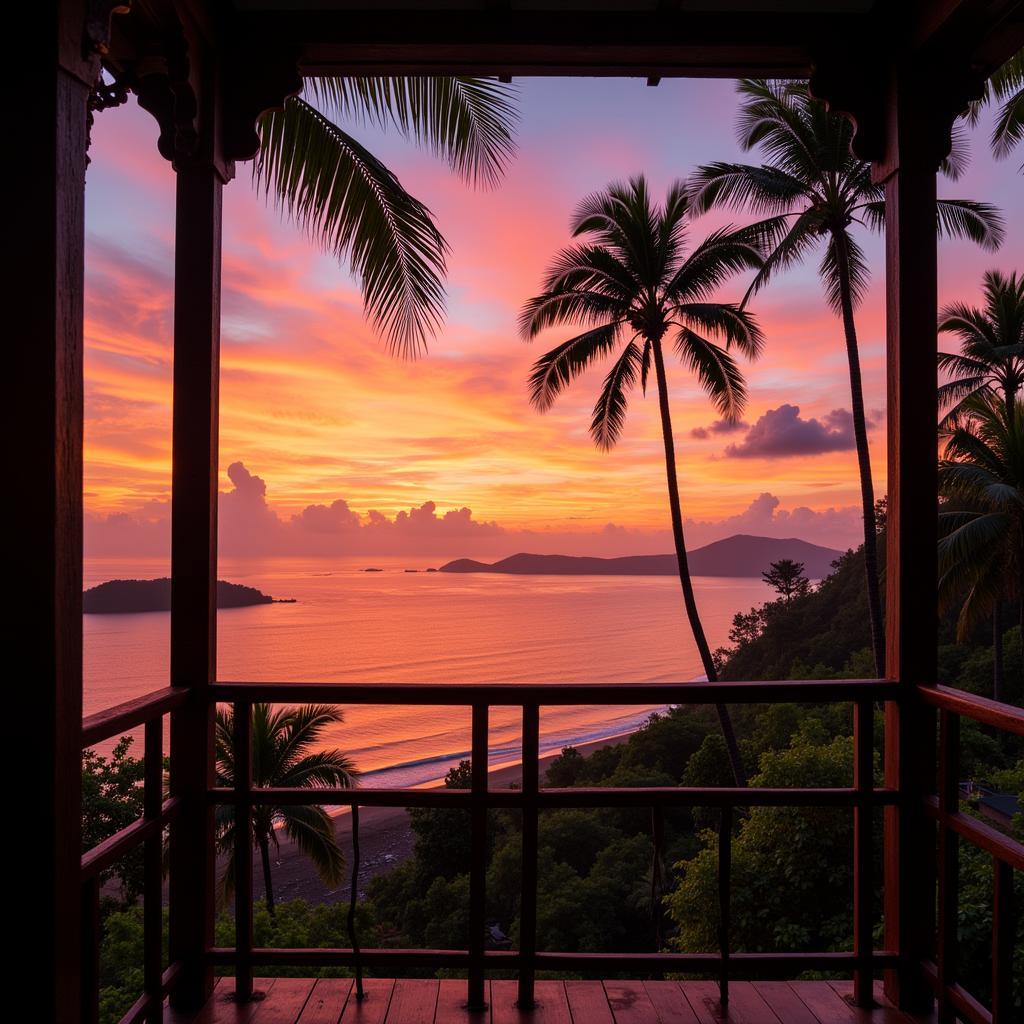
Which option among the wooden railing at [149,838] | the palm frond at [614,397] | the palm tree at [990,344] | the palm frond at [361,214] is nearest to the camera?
the wooden railing at [149,838]

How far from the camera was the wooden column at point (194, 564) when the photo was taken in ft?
7.30

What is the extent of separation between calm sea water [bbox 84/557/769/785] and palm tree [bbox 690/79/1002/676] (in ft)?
32.7

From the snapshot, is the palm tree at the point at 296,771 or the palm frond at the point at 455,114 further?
the palm tree at the point at 296,771

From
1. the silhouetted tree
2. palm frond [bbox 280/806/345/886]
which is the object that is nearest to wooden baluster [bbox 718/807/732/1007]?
palm frond [bbox 280/806/345/886]

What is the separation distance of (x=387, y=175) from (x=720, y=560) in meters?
47.6

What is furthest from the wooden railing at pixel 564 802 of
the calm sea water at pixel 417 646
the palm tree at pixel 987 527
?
the palm tree at pixel 987 527

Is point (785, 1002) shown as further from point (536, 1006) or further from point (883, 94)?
point (883, 94)

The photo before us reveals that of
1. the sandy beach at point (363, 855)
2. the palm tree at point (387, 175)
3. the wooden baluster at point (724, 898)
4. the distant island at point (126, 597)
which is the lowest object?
the sandy beach at point (363, 855)

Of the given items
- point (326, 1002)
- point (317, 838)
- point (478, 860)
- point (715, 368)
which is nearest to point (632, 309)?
point (715, 368)

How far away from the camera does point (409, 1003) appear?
2.19 m

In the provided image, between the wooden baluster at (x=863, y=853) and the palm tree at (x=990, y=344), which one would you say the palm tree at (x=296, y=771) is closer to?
the wooden baluster at (x=863, y=853)

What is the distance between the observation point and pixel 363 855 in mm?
21578

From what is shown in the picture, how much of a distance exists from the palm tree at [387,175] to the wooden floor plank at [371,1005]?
106 inches

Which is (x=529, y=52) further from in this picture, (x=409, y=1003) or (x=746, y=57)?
(x=409, y=1003)
